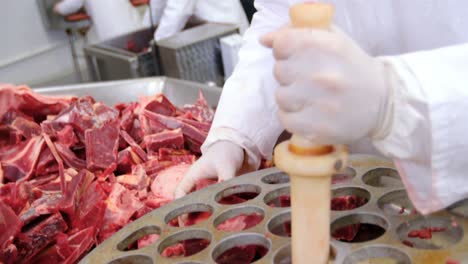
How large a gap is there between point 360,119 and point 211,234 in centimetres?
31

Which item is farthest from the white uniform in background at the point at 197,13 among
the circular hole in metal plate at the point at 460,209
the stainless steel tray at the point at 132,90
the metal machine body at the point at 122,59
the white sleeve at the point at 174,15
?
the circular hole in metal plate at the point at 460,209

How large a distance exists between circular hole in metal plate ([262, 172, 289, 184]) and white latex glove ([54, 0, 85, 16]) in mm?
3004

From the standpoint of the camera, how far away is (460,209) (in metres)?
0.72

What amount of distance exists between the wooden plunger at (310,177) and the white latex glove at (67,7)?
129 inches

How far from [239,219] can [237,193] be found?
64mm

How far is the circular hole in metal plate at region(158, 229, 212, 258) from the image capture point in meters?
0.81

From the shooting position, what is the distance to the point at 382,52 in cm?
113

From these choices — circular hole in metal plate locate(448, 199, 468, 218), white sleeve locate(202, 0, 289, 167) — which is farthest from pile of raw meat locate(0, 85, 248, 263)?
circular hole in metal plate locate(448, 199, 468, 218)

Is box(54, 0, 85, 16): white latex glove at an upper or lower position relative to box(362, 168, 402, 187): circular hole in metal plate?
upper

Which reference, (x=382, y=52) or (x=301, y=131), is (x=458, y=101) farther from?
(x=382, y=52)

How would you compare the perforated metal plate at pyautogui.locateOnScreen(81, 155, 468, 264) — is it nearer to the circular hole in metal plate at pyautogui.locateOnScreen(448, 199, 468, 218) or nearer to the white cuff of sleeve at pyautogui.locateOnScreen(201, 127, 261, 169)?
the circular hole in metal plate at pyautogui.locateOnScreen(448, 199, 468, 218)

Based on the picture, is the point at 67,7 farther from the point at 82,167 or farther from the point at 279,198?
the point at 279,198

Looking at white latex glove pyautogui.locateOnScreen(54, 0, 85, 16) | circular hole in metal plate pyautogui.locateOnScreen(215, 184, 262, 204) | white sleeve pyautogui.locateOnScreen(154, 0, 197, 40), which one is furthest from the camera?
white latex glove pyautogui.locateOnScreen(54, 0, 85, 16)

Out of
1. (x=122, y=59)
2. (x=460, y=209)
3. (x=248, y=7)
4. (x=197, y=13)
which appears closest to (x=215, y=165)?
(x=460, y=209)
